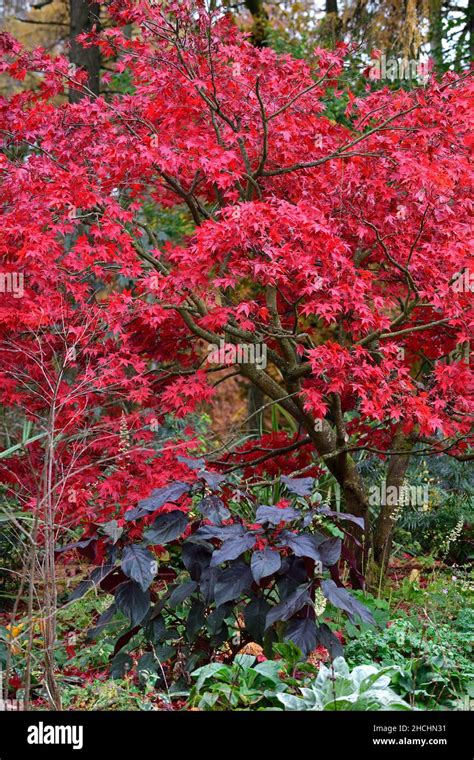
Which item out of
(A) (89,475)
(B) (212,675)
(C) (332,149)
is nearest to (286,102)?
(C) (332,149)

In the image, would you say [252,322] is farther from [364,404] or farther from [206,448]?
[206,448]

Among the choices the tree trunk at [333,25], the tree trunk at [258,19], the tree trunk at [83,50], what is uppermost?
the tree trunk at [258,19]

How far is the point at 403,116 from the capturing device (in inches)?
195

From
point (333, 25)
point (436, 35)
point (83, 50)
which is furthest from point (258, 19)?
point (83, 50)

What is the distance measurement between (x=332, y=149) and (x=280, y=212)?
0.94 metres

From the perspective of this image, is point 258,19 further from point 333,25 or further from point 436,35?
point 436,35

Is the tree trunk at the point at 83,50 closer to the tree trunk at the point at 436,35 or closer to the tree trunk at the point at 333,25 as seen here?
the tree trunk at the point at 333,25

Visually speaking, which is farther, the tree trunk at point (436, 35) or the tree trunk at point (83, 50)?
the tree trunk at point (436, 35)

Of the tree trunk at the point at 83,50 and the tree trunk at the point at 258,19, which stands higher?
the tree trunk at the point at 258,19

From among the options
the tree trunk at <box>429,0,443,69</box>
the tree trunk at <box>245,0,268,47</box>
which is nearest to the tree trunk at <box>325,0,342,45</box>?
the tree trunk at <box>245,0,268,47</box>

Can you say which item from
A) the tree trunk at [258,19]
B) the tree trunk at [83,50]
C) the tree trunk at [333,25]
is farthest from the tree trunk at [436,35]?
the tree trunk at [83,50]

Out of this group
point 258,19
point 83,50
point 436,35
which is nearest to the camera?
point 83,50

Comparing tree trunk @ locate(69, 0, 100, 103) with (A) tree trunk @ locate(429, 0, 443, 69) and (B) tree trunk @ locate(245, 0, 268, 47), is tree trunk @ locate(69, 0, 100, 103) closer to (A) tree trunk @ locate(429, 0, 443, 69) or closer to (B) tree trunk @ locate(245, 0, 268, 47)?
(B) tree trunk @ locate(245, 0, 268, 47)

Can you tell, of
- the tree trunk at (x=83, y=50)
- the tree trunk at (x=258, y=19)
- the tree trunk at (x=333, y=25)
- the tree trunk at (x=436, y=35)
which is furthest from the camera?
the tree trunk at (x=258, y=19)
